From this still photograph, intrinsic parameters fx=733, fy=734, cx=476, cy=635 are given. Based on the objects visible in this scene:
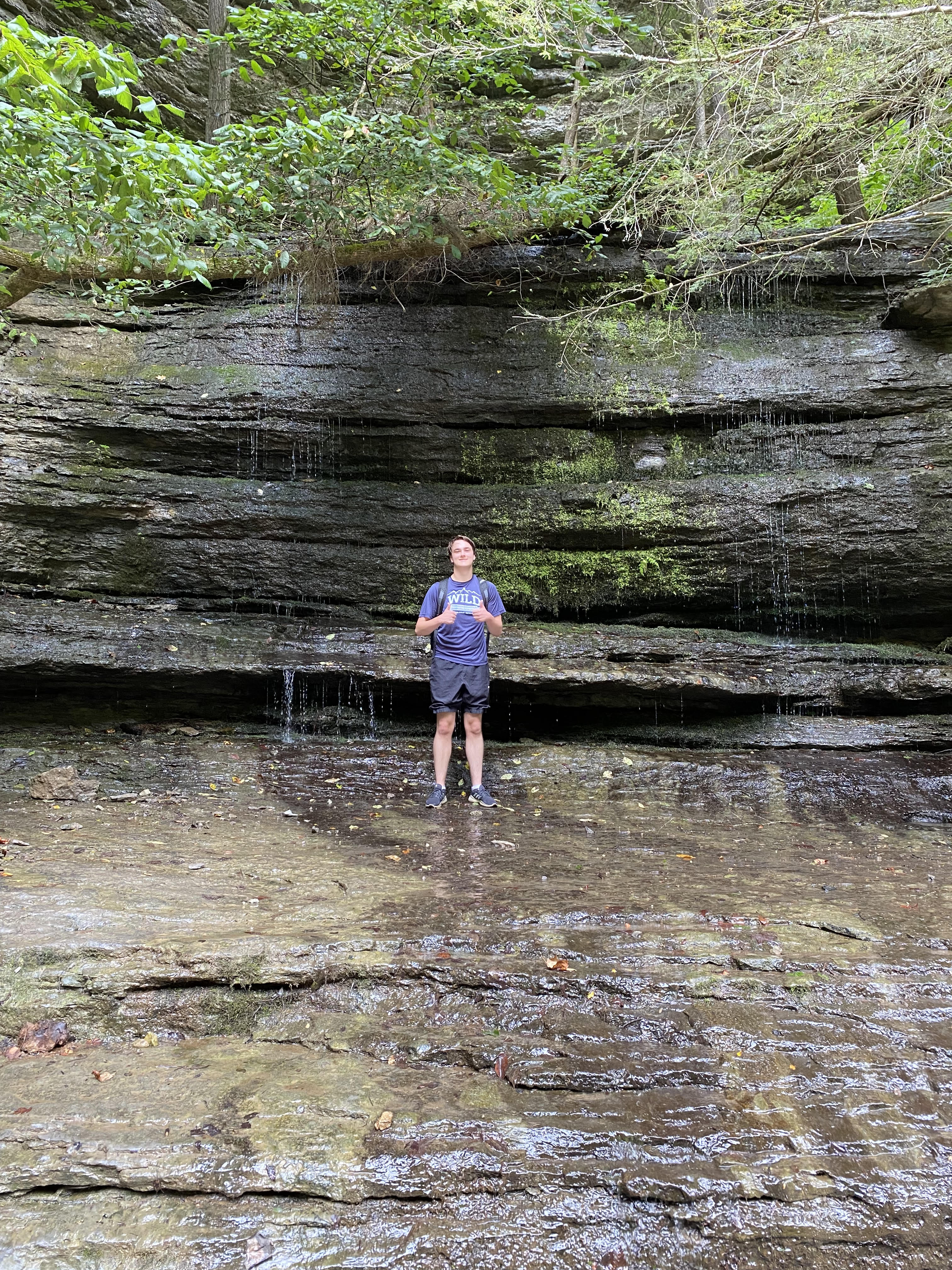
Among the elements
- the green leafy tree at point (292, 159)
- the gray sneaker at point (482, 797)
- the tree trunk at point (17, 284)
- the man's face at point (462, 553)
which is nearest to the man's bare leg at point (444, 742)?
the gray sneaker at point (482, 797)

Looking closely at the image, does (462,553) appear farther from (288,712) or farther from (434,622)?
(288,712)

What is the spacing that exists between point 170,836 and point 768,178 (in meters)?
8.59

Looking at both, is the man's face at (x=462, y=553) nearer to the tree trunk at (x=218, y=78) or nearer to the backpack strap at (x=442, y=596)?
the backpack strap at (x=442, y=596)

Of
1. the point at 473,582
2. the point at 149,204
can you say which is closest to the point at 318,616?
the point at 473,582

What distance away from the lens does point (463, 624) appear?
571 cm

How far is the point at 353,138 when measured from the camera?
723cm

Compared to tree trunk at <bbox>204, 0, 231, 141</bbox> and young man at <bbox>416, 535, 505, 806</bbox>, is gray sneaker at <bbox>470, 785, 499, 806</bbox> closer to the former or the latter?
young man at <bbox>416, 535, 505, 806</bbox>

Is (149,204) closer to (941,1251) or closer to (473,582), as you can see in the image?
(473,582)

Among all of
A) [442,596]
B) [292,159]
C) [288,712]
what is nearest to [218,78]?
[292,159]

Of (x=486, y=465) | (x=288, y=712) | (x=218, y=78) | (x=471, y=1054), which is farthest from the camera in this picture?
(x=218, y=78)

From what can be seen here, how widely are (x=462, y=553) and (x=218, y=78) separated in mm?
8760

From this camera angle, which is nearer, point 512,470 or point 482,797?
point 482,797

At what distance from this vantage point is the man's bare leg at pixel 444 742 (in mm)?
5727

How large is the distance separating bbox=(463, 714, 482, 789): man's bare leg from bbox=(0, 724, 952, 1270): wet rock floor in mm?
807
